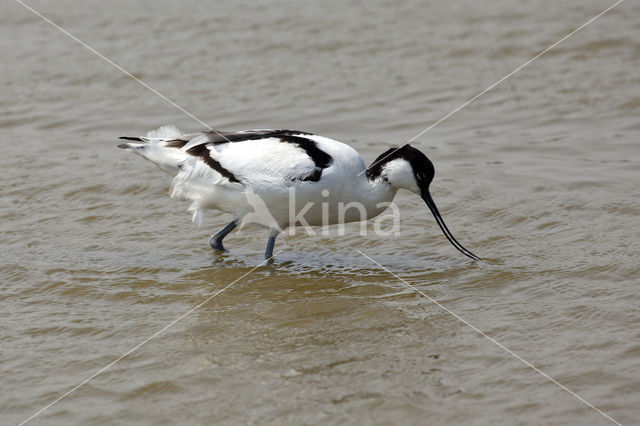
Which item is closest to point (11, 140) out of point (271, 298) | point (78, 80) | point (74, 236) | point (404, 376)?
point (78, 80)

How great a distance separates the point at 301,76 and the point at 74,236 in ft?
15.9

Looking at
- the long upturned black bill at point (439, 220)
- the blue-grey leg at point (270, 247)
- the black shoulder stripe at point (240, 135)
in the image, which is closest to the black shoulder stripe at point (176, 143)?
the black shoulder stripe at point (240, 135)

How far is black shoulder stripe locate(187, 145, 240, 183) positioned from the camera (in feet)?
22.6

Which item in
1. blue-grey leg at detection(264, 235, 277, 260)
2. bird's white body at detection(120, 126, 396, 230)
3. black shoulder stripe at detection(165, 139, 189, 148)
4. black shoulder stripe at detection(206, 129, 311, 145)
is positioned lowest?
blue-grey leg at detection(264, 235, 277, 260)

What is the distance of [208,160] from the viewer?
6984 mm

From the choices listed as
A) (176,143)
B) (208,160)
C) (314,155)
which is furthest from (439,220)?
(176,143)

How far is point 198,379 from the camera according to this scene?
5324 millimetres

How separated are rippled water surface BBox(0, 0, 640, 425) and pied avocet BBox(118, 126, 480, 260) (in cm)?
56

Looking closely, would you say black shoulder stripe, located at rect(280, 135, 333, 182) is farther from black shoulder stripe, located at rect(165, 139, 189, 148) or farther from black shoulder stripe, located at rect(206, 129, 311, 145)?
black shoulder stripe, located at rect(165, 139, 189, 148)

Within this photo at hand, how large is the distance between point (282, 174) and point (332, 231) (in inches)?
61.5

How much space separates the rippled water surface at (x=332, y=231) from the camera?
5215 mm

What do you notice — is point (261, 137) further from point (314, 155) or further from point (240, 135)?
point (314, 155)

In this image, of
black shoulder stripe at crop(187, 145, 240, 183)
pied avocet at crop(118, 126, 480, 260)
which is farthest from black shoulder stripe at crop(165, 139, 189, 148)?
black shoulder stripe at crop(187, 145, 240, 183)

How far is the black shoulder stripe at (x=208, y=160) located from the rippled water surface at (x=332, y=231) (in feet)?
2.80
